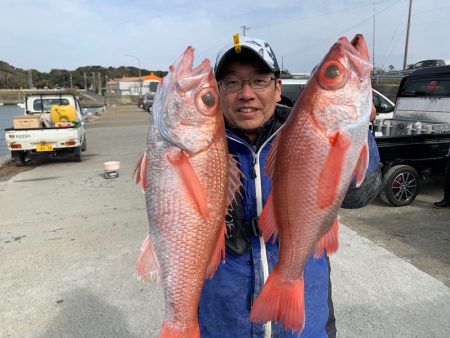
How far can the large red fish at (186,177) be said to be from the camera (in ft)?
4.17

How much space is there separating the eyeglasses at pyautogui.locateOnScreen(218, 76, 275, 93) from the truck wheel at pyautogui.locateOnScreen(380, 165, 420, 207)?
500 cm

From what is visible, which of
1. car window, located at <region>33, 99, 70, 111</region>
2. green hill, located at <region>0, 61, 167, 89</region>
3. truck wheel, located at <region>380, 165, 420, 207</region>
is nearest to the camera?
truck wheel, located at <region>380, 165, 420, 207</region>

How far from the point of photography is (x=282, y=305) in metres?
1.38

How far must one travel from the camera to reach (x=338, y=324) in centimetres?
311

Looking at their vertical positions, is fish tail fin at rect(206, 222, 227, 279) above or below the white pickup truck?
above

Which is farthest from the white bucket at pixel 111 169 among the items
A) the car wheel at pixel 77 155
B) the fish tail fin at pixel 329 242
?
the fish tail fin at pixel 329 242

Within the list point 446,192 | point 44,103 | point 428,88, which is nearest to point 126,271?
point 446,192

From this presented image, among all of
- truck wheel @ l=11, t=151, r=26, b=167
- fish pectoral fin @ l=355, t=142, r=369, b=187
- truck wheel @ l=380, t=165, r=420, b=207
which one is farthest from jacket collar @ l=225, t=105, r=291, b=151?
truck wheel @ l=11, t=151, r=26, b=167

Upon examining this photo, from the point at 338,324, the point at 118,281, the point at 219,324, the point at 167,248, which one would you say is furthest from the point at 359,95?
the point at 118,281

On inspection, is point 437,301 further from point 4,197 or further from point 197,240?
point 4,197

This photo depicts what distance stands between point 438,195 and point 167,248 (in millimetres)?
7146

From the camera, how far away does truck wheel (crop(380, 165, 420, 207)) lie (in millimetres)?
6047

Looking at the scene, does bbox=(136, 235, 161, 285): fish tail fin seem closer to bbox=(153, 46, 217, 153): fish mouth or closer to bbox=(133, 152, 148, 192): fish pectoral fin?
bbox=(133, 152, 148, 192): fish pectoral fin

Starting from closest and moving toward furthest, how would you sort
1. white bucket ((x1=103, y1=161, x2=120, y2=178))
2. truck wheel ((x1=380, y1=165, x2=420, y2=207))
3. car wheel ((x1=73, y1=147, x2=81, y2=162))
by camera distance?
truck wheel ((x1=380, y1=165, x2=420, y2=207))
white bucket ((x1=103, y1=161, x2=120, y2=178))
car wheel ((x1=73, y1=147, x2=81, y2=162))
